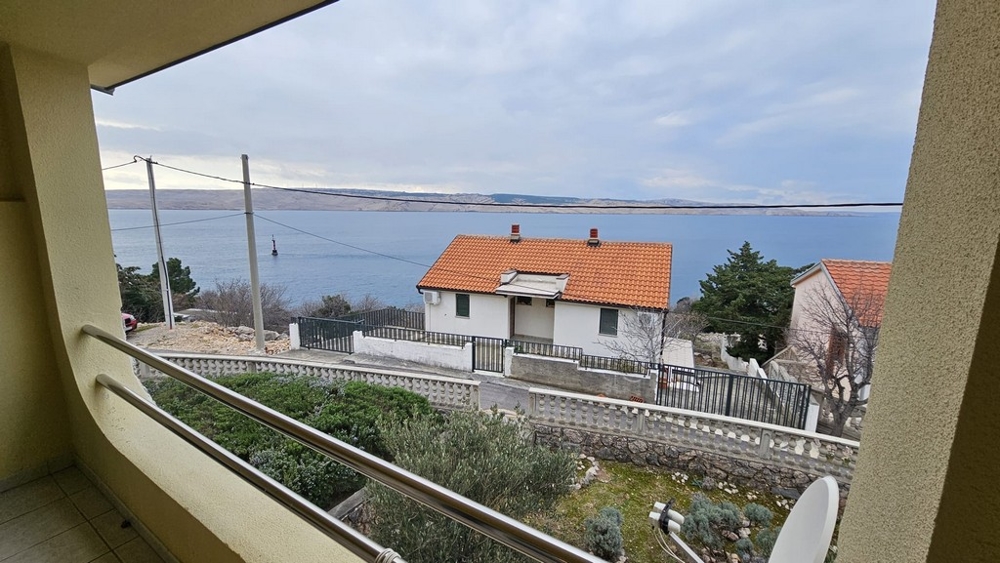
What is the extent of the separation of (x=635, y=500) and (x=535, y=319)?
5.50 m

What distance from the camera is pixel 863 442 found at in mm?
433

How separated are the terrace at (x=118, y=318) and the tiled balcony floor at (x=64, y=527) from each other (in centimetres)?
6

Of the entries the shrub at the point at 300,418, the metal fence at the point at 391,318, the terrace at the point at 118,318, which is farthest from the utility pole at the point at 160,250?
the terrace at the point at 118,318

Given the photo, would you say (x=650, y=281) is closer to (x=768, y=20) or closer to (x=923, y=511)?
(x=768, y=20)

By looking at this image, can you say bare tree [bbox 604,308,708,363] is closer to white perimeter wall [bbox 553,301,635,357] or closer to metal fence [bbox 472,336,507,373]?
white perimeter wall [bbox 553,301,635,357]

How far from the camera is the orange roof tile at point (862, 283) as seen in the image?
4.22 meters

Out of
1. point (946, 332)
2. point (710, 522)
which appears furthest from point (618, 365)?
point (946, 332)

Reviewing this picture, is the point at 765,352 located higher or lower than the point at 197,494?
lower

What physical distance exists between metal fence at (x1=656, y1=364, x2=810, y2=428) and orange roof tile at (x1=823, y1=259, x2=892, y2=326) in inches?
A: 43.2

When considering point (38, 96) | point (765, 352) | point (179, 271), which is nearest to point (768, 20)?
point (38, 96)

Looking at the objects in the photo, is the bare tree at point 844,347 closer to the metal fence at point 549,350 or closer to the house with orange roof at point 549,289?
the house with orange roof at point 549,289

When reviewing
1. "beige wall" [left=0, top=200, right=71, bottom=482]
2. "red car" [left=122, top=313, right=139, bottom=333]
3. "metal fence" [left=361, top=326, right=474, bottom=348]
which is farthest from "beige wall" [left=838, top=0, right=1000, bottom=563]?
"red car" [left=122, top=313, right=139, bottom=333]

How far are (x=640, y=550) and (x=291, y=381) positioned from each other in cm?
360

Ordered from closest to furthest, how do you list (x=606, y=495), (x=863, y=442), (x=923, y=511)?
(x=923, y=511) < (x=863, y=442) < (x=606, y=495)
